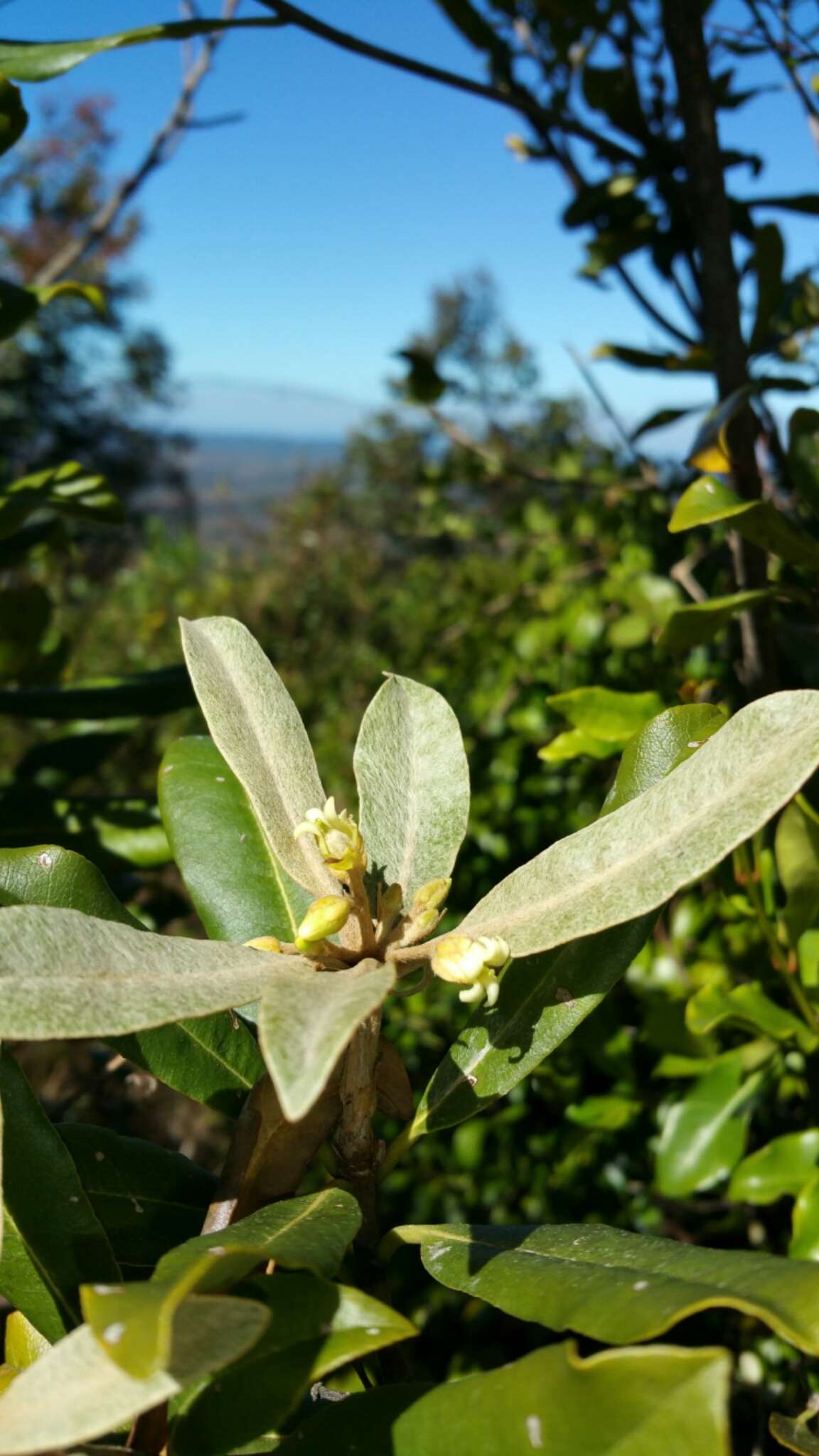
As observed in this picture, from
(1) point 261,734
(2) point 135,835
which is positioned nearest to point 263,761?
(1) point 261,734

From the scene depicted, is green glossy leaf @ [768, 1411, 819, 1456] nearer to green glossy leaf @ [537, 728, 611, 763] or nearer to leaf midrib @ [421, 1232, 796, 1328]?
leaf midrib @ [421, 1232, 796, 1328]

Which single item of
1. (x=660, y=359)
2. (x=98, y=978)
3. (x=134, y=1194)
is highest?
(x=660, y=359)

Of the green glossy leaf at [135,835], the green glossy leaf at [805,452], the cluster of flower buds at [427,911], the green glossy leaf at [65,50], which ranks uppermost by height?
the green glossy leaf at [65,50]

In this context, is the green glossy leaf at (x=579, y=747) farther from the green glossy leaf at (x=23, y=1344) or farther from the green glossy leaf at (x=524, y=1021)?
the green glossy leaf at (x=23, y=1344)

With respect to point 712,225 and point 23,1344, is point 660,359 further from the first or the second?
point 23,1344

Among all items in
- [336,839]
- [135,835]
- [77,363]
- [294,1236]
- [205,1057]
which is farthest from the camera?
[77,363]

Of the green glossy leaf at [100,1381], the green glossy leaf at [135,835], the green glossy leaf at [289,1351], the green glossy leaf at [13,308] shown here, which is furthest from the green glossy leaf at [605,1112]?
the green glossy leaf at [13,308]
